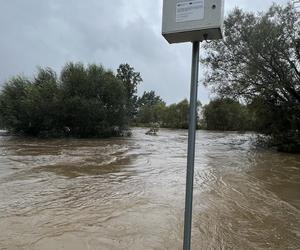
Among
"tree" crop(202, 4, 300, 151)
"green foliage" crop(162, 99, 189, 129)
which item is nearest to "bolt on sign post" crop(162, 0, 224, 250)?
"tree" crop(202, 4, 300, 151)

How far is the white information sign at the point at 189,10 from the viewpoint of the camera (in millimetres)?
1619

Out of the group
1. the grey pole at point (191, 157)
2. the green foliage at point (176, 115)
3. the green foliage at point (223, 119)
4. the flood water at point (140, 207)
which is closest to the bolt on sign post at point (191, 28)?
the grey pole at point (191, 157)

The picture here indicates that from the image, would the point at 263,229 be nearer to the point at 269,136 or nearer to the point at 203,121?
the point at 269,136

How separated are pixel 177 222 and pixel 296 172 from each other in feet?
17.7

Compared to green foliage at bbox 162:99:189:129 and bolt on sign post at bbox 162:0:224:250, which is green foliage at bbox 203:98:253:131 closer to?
green foliage at bbox 162:99:189:129

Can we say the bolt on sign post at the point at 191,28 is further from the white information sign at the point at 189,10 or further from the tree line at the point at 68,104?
the tree line at the point at 68,104

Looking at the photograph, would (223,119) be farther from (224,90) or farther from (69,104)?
(69,104)

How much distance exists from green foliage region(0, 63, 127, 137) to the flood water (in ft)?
27.3

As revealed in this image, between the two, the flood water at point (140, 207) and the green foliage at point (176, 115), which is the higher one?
the green foliage at point (176, 115)

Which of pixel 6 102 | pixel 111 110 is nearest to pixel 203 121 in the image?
pixel 111 110

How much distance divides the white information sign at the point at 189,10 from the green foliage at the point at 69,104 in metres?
14.5

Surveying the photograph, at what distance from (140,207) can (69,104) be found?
12322mm

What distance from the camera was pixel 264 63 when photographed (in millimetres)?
12375

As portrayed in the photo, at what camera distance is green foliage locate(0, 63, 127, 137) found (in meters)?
16.1
